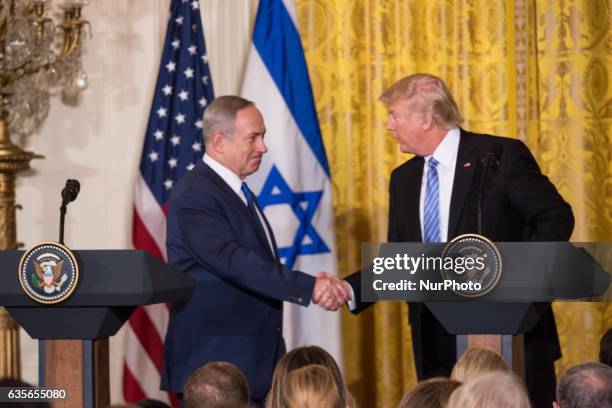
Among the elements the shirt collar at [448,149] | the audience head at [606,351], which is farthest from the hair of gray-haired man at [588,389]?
the shirt collar at [448,149]

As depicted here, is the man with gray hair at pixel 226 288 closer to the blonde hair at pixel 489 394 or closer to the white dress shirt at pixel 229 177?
the white dress shirt at pixel 229 177

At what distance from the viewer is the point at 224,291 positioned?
176 inches

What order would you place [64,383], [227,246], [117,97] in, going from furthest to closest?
[117,97] → [227,246] → [64,383]

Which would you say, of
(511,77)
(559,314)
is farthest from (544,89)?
(559,314)

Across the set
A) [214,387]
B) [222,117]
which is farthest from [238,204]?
[214,387]

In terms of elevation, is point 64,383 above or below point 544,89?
below

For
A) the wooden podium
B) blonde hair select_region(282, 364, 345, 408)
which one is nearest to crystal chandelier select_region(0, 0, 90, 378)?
the wooden podium

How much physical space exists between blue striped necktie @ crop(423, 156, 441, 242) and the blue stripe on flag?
4.71ft

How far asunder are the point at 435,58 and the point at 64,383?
Result: 3.42 m

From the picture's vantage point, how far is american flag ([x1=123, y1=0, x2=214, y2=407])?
5992 mm

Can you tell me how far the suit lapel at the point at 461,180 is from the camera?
441cm

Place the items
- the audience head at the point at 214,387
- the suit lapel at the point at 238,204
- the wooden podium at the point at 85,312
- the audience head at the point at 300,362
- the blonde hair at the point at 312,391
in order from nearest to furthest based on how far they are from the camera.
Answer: the blonde hair at the point at 312,391, the audience head at the point at 300,362, the audience head at the point at 214,387, the wooden podium at the point at 85,312, the suit lapel at the point at 238,204

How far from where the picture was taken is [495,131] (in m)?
6.01

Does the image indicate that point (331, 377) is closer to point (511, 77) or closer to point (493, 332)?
point (493, 332)
